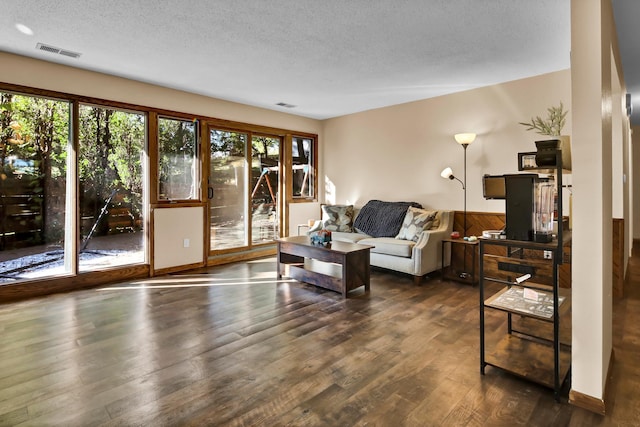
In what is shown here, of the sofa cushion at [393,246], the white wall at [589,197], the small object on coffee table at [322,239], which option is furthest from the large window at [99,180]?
the white wall at [589,197]

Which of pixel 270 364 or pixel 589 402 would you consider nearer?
pixel 589 402

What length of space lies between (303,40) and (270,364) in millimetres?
2768

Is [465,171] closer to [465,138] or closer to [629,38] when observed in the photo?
[465,138]

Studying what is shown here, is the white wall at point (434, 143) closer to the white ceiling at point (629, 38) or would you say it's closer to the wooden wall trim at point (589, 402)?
the white ceiling at point (629, 38)

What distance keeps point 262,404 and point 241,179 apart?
442cm

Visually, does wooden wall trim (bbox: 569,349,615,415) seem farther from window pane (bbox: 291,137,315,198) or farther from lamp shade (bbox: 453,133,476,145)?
window pane (bbox: 291,137,315,198)

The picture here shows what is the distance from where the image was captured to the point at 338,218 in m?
5.89

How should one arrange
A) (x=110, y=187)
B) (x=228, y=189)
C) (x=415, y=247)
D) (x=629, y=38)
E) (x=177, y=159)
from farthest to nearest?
(x=228, y=189) → (x=177, y=159) → (x=110, y=187) → (x=415, y=247) → (x=629, y=38)

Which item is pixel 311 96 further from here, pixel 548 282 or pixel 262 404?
pixel 262 404

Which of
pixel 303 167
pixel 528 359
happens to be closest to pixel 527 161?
pixel 528 359

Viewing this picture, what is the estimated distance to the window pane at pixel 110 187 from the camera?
434 cm

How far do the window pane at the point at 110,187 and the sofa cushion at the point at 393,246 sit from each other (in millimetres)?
3124

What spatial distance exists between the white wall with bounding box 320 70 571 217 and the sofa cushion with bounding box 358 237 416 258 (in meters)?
1.02

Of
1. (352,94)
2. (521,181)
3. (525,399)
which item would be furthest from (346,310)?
(352,94)
